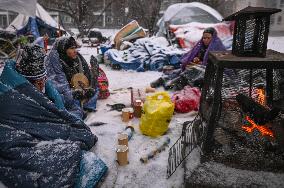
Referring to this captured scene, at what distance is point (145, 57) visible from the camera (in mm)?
9500

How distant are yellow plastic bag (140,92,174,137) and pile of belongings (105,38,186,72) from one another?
4.84 m

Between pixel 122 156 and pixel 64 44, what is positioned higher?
pixel 64 44

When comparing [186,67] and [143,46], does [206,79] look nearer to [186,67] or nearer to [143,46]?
[186,67]

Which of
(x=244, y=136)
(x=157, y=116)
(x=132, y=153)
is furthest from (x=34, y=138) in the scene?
(x=244, y=136)

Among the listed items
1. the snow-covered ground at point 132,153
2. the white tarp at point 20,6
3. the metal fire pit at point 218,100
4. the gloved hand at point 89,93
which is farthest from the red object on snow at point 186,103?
→ the white tarp at point 20,6

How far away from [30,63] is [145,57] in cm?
674

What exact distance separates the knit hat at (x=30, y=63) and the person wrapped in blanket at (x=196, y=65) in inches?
147

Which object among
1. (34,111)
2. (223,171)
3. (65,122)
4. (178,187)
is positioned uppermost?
(34,111)

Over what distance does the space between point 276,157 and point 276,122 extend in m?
0.51

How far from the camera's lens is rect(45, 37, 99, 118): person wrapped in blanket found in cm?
454

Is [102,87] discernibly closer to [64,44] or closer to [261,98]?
[64,44]

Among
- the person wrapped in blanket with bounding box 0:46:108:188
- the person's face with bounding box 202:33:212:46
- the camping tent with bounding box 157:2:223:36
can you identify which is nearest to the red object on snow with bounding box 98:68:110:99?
the person's face with bounding box 202:33:212:46

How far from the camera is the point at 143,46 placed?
33.4 ft

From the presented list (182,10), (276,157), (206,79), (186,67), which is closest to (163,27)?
(182,10)
